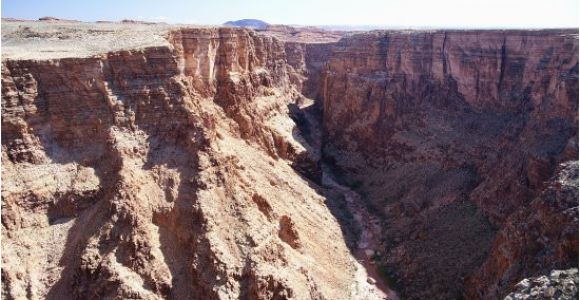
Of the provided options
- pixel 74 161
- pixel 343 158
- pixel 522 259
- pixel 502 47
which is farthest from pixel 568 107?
pixel 74 161

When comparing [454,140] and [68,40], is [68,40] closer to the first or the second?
[68,40]

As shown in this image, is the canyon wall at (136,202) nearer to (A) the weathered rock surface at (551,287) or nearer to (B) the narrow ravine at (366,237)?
(B) the narrow ravine at (366,237)

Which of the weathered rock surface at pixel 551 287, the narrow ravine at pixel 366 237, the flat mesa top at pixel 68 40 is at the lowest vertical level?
the narrow ravine at pixel 366 237

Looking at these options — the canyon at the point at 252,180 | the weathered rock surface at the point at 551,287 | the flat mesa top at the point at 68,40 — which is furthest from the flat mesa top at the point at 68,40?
the weathered rock surface at the point at 551,287

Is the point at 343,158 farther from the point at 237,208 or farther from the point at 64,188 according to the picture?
the point at 64,188

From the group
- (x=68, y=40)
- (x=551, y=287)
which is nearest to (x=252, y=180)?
(x=68, y=40)

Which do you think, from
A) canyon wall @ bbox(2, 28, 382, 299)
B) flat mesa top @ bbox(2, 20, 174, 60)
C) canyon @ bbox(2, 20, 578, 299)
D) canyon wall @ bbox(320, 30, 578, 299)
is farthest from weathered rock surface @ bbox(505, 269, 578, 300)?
flat mesa top @ bbox(2, 20, 174, 60)
